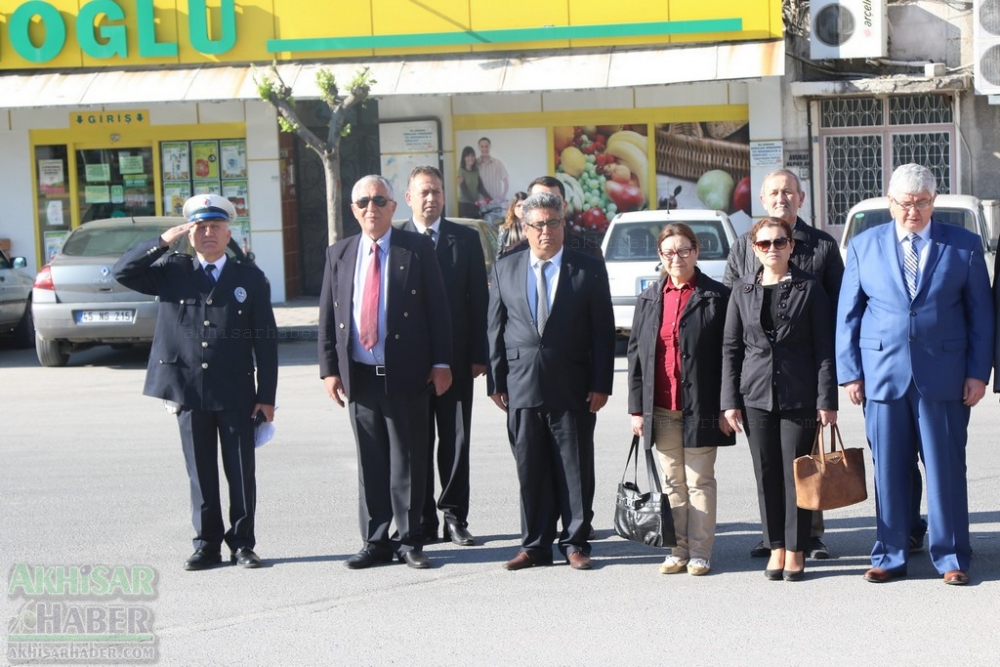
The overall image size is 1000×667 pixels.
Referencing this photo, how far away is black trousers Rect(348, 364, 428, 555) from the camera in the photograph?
22.1ft

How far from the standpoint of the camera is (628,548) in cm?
698

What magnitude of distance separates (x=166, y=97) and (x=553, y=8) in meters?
6.09

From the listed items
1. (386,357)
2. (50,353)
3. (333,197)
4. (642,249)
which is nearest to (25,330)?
(50,353)

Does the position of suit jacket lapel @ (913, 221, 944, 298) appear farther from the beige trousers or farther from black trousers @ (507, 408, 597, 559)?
black trousers @ (507, 408, 597, 559)

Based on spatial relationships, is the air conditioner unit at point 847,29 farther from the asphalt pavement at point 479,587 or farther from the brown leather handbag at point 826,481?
the brown leather handbag at point 826,481

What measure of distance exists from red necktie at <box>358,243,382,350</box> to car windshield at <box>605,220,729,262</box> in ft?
27.6

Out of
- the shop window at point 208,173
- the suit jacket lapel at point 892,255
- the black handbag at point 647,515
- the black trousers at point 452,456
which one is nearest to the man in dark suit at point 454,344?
the black trousers at point 452,456

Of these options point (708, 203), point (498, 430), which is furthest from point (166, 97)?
point (498, 430)

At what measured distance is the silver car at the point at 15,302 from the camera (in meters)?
16.2

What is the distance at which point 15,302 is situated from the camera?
1648 centimetres

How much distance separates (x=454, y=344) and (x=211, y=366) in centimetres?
138

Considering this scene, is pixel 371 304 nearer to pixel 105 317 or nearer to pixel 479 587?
pixel 479 587

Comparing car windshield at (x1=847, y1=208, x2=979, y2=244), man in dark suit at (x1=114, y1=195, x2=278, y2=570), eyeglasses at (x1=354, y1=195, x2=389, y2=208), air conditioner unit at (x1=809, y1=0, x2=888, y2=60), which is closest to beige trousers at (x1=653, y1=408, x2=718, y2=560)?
eyeglasses at (x1=354, y1=195, x2=389, y2=208)

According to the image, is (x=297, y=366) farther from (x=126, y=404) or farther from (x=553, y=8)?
(x=553, y=8)
